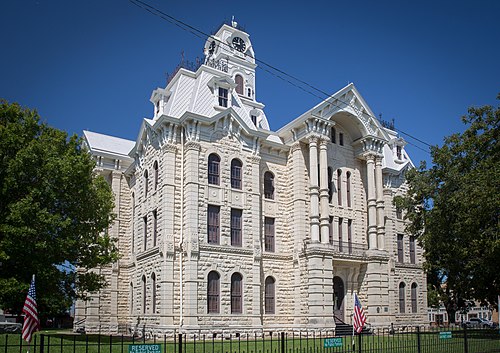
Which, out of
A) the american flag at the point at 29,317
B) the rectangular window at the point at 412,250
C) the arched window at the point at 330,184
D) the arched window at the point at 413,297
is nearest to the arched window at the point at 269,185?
the arched window at the point at 330,184

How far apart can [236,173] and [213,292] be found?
806 centimetres

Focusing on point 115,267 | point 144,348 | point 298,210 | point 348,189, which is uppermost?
point 348,189

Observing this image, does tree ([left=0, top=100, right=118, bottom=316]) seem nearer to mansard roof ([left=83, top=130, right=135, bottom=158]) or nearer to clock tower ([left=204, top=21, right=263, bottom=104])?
mansard roof ([left=83, top=130, right=135, bottom=158])

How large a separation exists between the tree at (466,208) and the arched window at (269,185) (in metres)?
9.50

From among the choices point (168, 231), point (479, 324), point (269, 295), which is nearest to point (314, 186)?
point (269, 295)

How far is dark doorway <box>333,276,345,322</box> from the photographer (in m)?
38.4

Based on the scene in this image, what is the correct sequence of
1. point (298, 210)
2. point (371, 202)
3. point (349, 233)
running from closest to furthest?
point (298, 210), point (371, 202), point (349, 233)

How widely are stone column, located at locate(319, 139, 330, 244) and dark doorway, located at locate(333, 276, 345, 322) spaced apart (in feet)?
13.1

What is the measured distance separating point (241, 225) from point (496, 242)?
15.6 m

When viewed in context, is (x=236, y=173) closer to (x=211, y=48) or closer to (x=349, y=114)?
(x=349, y=114)

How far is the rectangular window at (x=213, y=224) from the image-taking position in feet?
111

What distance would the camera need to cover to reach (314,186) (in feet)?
121

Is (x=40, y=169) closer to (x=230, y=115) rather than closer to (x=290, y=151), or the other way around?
(x=230, y=115)

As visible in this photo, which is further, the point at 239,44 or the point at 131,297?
the point at 239,44
